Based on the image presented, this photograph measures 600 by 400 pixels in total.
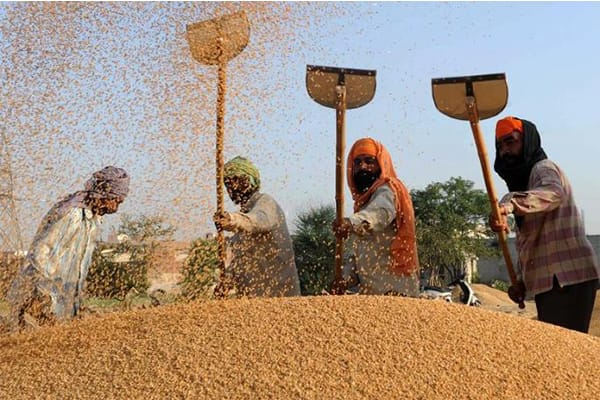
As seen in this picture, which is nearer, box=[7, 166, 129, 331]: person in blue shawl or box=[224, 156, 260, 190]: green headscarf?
box=[7, 166, 129, 331]: person in blue shawl

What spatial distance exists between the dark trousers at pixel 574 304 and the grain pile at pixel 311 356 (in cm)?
47

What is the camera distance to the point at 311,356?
211cm

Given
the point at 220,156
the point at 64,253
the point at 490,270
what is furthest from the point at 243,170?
the point at 490,270

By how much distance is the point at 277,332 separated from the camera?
2.28 metres

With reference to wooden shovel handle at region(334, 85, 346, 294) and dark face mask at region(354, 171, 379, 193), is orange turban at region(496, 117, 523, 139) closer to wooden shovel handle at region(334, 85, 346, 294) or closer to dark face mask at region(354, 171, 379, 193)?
dark face mask at region(354, 171, 379, 193)

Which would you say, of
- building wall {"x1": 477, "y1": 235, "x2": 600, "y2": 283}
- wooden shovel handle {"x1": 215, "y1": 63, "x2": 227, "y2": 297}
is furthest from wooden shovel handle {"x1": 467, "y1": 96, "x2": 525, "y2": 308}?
building wall {"x1": 477, "y1": 235, "x2": 600, "y2": 283}

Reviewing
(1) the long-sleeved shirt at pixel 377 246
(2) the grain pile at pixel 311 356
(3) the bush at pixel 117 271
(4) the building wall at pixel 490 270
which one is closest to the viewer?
(2) the grain pile at pixel 311 356

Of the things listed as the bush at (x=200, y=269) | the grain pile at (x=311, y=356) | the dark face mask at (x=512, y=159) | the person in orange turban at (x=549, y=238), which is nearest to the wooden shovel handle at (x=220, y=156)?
the bush at (x=200, y=269)

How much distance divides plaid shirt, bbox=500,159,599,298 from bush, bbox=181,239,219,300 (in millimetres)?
1635

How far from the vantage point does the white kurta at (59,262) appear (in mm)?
3426

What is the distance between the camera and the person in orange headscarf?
10.9 ft

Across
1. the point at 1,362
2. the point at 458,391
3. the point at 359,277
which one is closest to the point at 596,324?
the point at 359,277

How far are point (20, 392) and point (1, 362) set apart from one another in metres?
0.39

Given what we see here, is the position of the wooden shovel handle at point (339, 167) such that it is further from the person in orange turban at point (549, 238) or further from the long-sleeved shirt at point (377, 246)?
the person in orange turban at point (549, 238)
